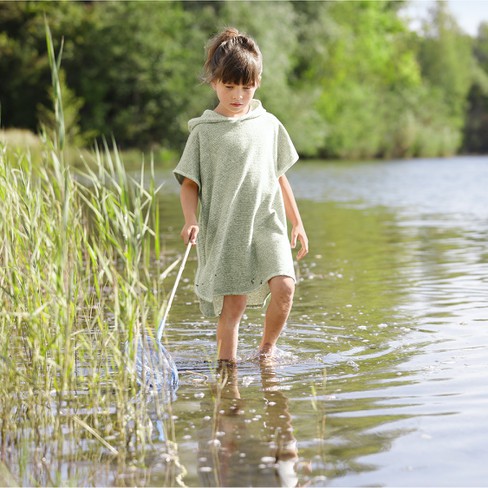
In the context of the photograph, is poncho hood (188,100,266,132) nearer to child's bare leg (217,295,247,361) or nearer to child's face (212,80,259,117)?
child's face (212,80,259,117)

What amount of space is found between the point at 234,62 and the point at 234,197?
0.59 meters

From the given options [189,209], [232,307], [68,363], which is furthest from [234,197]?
[68,363]

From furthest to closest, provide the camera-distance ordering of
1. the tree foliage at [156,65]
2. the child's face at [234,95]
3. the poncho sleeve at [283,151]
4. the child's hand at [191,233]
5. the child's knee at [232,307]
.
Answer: the tree foliage at [156,65] < the poncho sleeve at [283,151] < the child's knee at [232,307] < the child's face at [234,95] < the child's hand at [191,233]

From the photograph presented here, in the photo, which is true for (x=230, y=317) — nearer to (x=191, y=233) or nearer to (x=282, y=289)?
(x=282, y=289)

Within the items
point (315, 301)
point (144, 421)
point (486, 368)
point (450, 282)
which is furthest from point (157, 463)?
point (450, 282)

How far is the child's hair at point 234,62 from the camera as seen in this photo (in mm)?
4703

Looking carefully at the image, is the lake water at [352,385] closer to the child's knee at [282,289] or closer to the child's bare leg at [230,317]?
the child's bare leg at [230,317]

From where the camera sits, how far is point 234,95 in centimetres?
479

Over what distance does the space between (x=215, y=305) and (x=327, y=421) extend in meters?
1.16

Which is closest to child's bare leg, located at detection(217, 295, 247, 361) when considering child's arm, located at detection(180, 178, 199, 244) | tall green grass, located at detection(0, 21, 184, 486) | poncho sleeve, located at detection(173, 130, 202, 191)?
child's arm, located at detection(180, 178, 199, 244)

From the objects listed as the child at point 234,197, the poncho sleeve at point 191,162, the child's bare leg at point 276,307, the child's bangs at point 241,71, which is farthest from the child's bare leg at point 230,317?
the child's bangs at point 241,71

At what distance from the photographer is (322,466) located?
337 centimetres

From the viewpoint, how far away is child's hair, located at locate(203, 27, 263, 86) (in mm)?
4703

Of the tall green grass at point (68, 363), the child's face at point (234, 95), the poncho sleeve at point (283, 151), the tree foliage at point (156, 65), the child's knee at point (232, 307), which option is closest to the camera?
the tall green grass at point (68, 363)
